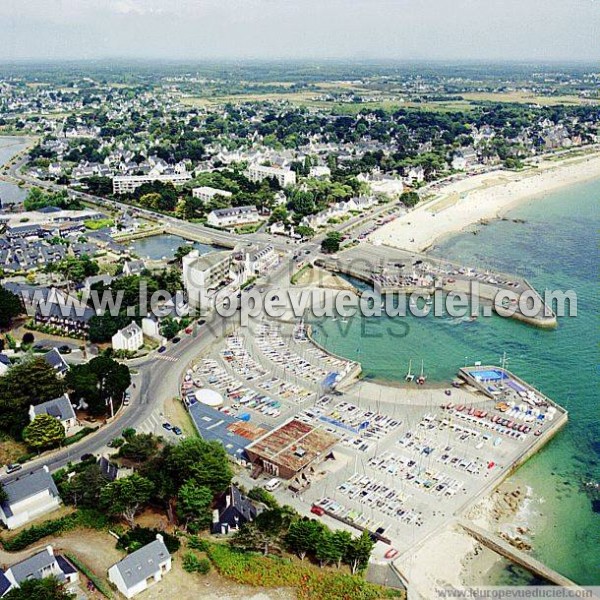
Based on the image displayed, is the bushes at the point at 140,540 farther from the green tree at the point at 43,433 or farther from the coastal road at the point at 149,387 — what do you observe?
the green tree at the point at 43,433

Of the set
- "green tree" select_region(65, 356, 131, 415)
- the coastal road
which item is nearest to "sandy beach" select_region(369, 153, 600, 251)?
the coastal road

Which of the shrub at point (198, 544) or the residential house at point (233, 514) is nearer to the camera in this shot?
the shrub at point (198, 544)

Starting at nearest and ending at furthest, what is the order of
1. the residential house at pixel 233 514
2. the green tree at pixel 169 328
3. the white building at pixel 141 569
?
the white building at pixel 141 569 < the residential house at pixel 233 514 < the green tree at pixel 169 328

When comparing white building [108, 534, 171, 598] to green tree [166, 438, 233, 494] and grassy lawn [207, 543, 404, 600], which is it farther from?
green tree [166, 438, 233, 494]

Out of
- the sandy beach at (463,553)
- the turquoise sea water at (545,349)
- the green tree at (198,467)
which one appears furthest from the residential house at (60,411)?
the sandy beach at (463,553)

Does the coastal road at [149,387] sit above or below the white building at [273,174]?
below

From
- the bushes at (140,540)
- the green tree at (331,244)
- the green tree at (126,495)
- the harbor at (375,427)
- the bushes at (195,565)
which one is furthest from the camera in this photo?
the green tree at (331,244)

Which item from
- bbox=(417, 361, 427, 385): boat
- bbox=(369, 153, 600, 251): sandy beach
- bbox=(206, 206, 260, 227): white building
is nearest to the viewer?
bbox=(417, 361, 427, 385): boat

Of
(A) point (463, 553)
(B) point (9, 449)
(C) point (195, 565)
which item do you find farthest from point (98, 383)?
(A) point (463, 553)
